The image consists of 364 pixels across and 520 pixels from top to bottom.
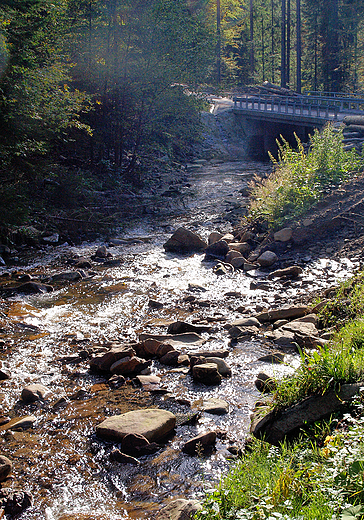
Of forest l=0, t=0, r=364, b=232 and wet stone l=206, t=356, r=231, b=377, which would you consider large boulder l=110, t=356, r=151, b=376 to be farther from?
forest l=0, t=0, r=364, b=232

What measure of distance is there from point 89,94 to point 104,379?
49.6 ft

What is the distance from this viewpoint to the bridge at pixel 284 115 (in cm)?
2709

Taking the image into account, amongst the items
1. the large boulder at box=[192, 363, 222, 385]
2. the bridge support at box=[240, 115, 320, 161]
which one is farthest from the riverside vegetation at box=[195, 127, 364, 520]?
the bridge support at box=[240, 115, 320, 161]

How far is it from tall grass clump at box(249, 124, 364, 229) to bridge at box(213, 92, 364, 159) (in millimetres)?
12581

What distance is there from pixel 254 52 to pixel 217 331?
5960cm

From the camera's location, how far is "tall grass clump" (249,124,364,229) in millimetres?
11953

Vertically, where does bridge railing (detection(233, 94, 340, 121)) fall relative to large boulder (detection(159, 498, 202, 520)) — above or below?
above

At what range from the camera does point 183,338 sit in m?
7.22

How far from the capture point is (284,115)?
29641 millimetres

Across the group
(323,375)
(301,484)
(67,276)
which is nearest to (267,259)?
(67,276)

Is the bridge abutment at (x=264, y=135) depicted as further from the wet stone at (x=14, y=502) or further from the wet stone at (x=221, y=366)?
the wet stone at (x=14, y=502)

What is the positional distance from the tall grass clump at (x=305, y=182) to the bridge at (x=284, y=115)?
12.6 meters

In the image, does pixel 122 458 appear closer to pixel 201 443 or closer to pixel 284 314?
pixel 201 443

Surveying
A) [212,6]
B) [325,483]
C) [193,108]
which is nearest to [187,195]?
[193,108]
